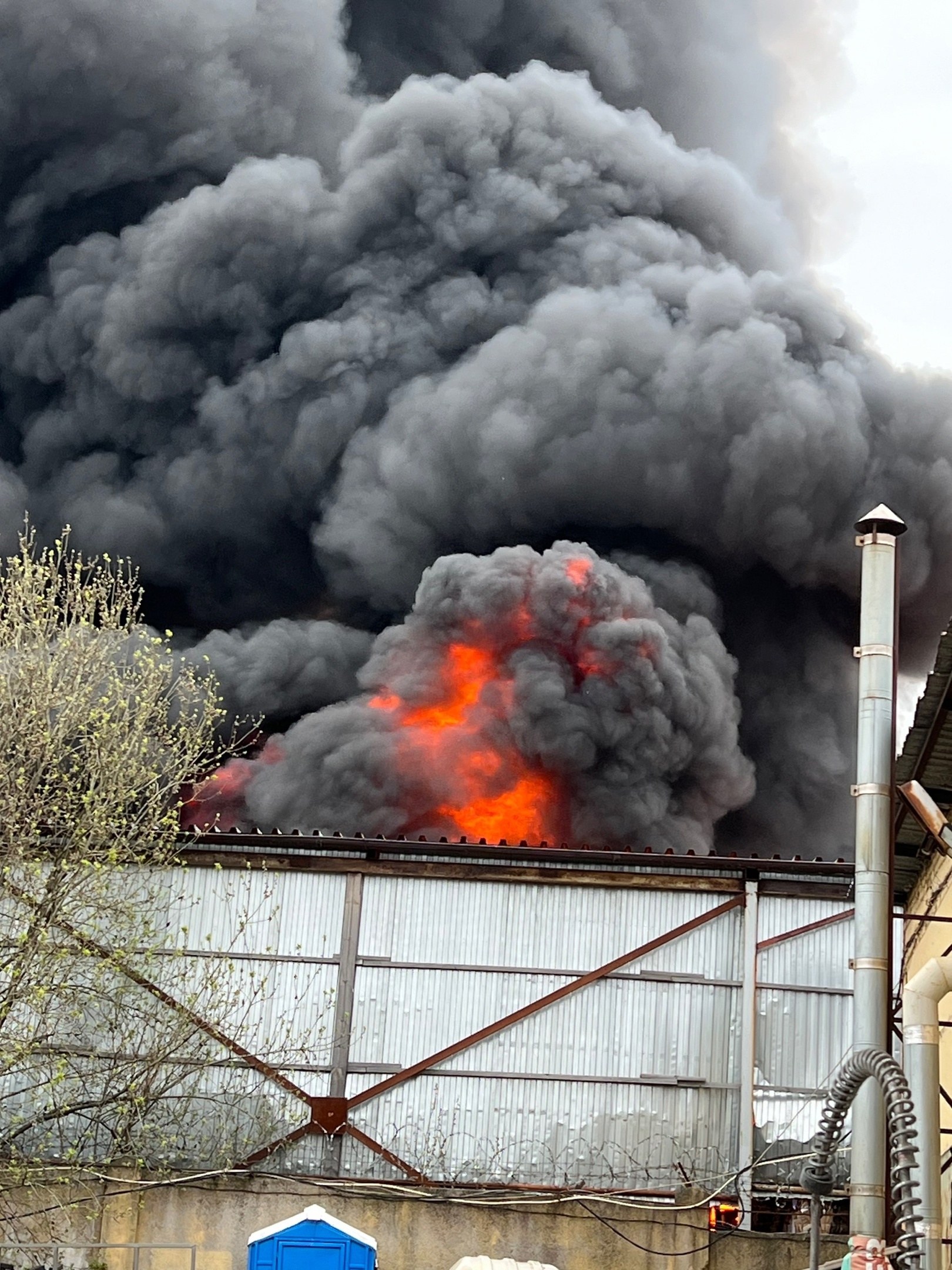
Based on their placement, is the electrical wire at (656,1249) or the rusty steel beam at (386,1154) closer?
the electrical wire at (656,1249)

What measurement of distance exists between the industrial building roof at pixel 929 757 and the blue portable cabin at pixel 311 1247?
6800mm

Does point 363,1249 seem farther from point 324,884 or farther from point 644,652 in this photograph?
point 644,652

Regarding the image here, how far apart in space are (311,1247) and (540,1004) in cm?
488

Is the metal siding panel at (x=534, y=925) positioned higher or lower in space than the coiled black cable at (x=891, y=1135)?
higher

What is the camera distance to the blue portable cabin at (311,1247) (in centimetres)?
1406

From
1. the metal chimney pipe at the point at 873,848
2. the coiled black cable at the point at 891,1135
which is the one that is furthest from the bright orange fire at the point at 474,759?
the coiled black cable at the point at 891,1135

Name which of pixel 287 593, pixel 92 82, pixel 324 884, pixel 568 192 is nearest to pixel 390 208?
pixel 568 192

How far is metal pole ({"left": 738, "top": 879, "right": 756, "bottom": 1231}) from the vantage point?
1745 cm

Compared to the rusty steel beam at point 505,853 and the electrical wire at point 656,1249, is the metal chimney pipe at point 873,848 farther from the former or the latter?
the rusty steel beam at point 505,853

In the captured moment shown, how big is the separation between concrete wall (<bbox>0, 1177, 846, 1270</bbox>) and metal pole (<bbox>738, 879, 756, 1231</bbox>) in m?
0.86

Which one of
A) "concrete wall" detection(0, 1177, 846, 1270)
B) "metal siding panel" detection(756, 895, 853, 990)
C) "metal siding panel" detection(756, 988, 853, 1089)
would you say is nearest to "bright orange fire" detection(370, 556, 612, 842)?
"metal siding panel" detection(756, 895, 853, 990)

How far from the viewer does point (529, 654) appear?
40.1 m

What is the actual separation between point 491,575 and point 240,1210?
85.6ft

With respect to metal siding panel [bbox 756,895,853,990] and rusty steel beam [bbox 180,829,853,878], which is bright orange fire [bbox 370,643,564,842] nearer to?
rusty steel beam [bbox 180,829,853,878]
